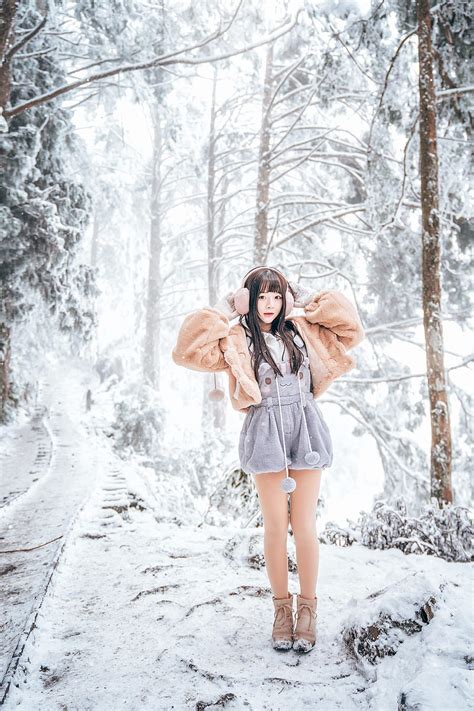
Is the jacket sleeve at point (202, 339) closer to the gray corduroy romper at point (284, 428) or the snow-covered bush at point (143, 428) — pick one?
the gray corduroy romper at point (284, 428)

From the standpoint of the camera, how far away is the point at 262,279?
2346 millimetres

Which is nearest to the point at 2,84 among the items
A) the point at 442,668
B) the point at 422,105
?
the point at 422,105

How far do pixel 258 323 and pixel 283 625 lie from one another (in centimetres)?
148

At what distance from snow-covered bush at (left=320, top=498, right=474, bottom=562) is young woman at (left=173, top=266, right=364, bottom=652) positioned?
1.49 meters

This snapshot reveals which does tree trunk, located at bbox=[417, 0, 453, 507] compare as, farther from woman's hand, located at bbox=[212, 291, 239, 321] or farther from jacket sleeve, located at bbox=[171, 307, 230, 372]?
jacket sleeve, located at bbox=[171, 307, 230, 372]

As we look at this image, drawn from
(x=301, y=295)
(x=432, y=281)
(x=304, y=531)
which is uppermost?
(x=432, y=281)

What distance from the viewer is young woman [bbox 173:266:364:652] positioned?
6.85 feet

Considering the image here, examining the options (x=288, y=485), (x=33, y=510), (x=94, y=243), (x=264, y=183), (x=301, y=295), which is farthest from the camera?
(x=94, y=243)

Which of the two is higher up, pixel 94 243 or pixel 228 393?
pixel 94 243

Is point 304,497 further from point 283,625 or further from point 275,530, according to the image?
point 283,625

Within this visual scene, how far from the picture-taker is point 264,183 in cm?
785

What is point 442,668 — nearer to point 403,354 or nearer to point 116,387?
point 403,354

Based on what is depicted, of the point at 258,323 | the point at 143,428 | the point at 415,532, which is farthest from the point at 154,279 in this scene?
the point at 258,323

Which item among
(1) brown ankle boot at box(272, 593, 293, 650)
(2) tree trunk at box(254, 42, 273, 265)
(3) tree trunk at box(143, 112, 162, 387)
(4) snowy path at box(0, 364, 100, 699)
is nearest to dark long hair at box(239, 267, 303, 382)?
(1) brown ankle boot at box(272, 593, 293, 650)
